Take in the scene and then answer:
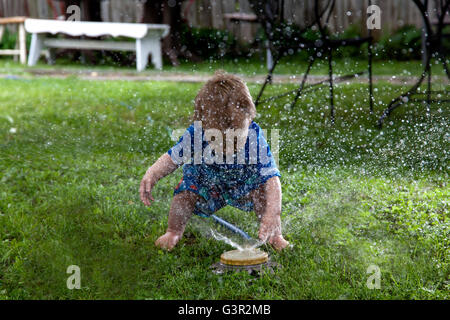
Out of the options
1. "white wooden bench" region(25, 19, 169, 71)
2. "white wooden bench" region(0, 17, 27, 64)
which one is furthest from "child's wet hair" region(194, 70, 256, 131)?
"white wooden bench" region(0, 17, 27, 64)

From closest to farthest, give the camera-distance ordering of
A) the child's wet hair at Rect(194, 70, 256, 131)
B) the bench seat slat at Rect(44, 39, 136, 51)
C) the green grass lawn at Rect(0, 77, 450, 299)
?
the green grass lawn at Rect(0, 77, 450, 299) → the child's wet hair at Rect(194, 70, 256, 131) → the bench seat slat at Rect(44, 39, 136, 51)

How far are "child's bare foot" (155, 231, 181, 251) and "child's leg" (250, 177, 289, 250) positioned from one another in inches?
15.2

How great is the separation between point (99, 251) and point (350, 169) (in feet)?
5.72

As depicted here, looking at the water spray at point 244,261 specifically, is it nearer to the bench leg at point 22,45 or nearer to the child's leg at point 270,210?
the child's leg at point 270,210

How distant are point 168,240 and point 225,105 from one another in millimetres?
672

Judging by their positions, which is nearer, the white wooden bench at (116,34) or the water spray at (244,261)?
the water spray at (244,261)

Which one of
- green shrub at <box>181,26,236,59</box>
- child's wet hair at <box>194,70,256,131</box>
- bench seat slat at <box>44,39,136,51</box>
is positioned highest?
bench seat slat at <box>44,39,136,51</box>

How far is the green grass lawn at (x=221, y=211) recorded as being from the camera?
84.2 inches

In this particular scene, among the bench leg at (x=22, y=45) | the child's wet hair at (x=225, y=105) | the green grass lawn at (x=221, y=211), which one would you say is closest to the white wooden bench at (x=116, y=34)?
the bench leg at (x=22, y=45)

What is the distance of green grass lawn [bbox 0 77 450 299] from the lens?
7.02 feet

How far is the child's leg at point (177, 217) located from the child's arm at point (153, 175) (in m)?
0.15

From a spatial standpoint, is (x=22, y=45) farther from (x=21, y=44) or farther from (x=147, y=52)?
(x=147, y=52)

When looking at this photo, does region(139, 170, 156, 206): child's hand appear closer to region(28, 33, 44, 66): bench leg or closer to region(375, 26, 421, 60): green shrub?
region(375, 26, 421, 60): green shrub

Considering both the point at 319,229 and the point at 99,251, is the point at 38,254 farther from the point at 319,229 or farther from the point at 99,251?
the point at 319,229
